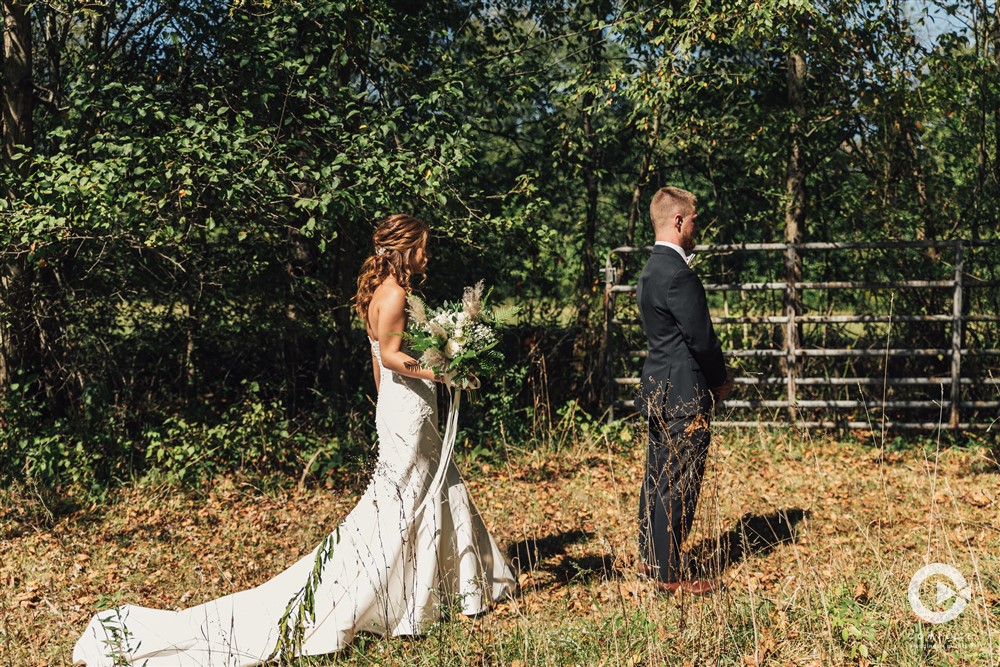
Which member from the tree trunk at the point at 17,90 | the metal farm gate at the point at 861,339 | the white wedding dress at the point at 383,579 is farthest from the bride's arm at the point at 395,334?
the tree trunk at the point at 17,90

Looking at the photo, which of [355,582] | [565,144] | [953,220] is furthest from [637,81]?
[355,582]

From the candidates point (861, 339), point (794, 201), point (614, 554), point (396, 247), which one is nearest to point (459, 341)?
point (396, 247)

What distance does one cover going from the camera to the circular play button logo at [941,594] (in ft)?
13.3

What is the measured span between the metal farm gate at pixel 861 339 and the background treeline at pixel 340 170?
1.25 ft

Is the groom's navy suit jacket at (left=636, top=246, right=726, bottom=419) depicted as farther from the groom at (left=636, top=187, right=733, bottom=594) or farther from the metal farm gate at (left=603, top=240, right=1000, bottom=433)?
the metal farm gate at (left=603, top=240, right=1000, bottom=433)

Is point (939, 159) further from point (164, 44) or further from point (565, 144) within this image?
point (164, 44)

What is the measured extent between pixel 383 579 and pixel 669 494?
1.49 meters

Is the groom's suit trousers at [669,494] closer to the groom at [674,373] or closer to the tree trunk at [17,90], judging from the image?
the groom at [674,373]

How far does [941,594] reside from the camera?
4.23 metres

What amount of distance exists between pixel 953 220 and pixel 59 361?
8514 mm

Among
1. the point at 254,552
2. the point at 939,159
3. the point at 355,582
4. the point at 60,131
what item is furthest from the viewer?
the point at 939,159

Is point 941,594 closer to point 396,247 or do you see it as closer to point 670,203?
Result: point 670,203

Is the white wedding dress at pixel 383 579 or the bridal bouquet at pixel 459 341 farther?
the bridal bouquet at pixel 459 341

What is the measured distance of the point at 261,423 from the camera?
8062mm
